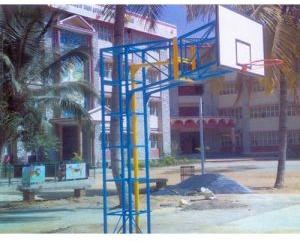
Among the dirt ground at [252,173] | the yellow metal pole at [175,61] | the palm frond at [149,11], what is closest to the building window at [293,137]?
the dirt ground at [252,173]

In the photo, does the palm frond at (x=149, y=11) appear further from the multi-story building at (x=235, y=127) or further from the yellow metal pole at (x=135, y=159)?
the multi-story building at (x=235, y=127)

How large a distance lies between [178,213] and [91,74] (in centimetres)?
1202

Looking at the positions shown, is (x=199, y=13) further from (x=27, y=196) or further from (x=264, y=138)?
(x=264, y=138)

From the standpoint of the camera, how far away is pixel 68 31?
987 inches

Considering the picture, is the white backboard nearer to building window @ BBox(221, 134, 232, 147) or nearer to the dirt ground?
the dirt ground

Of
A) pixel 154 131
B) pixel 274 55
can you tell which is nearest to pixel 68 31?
pixel 154 131

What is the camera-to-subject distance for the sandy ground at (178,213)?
440 inches

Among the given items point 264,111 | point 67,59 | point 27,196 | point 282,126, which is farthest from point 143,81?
point 264,111

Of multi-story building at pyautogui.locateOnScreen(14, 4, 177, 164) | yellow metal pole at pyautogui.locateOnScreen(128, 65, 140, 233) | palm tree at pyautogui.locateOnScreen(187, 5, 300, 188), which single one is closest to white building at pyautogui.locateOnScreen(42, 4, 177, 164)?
multi-story building at pyautogui.locateOnScreen(14, 4, 177, 164)

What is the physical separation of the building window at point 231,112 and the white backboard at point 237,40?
2275cm

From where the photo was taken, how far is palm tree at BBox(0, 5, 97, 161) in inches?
559

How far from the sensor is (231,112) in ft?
115

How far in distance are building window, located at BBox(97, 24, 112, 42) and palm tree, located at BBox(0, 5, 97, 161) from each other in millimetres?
10165
